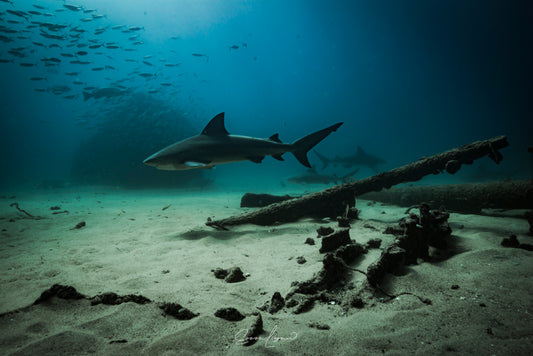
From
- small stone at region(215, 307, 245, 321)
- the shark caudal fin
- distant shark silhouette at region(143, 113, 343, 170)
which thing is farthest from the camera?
the shark caudal fin

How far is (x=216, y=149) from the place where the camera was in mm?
5355

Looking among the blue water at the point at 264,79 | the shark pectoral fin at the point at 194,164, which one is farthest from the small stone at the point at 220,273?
the blue water at the point at 264,79

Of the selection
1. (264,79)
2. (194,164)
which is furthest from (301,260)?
(264,79)

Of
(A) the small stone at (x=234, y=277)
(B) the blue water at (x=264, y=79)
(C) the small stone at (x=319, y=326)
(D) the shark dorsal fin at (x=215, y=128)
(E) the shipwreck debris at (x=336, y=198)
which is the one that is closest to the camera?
(C) the small stone at (x=319, y=326)

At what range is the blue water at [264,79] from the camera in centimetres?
2339

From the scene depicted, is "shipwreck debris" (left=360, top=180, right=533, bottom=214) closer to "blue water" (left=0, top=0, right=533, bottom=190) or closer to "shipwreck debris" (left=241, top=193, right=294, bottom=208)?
"shipwreck debris" (left=241, top=193, right=294, bottom=208)

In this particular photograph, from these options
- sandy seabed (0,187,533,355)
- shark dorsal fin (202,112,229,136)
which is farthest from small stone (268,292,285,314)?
shark dorsal fin (202,112,229,136)

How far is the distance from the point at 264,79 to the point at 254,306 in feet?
433

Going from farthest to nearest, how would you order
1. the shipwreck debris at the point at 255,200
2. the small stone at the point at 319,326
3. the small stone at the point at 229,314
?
the shipwreck debris at the point at 255,200 < the small stone at the point at 229,314 < the small stone at the point at 319,326

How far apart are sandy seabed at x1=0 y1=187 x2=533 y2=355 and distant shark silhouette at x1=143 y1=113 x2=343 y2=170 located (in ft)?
6.83

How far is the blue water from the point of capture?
23.4 metres

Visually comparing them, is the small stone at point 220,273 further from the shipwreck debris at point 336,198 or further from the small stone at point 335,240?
the shipwreck debris at point 336,198

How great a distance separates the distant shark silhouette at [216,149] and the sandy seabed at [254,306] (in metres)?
2.08

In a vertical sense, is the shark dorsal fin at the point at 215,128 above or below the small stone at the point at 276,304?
above
